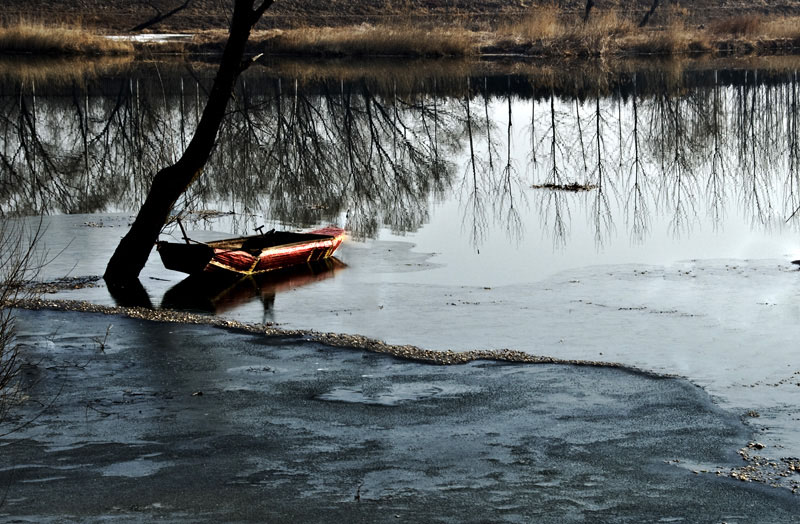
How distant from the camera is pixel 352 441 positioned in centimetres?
921

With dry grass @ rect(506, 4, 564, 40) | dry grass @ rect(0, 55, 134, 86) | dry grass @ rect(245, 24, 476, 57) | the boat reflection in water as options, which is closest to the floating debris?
the boat reflection in water

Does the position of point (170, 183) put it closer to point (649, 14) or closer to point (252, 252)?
point (252, 252)

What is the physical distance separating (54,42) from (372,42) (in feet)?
48.2

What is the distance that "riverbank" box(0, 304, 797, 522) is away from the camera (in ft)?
26.0

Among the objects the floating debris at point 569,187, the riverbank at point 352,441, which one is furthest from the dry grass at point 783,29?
the riverbank at point 352,441

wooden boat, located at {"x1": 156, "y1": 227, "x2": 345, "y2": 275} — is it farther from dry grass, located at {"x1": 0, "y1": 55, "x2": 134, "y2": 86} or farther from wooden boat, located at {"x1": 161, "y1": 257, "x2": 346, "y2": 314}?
dry grass, located at {"x1": 0, "y1": 55, "x2": 134, "y2": 86}

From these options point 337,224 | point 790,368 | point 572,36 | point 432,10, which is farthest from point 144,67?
point 790,368

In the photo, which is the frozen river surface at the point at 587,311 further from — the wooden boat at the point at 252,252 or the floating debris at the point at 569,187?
the floating debris at the point at 569,187

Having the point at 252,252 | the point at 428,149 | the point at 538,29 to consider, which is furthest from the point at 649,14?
the point at 252,252

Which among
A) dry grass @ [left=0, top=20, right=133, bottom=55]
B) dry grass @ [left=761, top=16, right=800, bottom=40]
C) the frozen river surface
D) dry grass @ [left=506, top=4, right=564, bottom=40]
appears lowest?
the frozen river surface

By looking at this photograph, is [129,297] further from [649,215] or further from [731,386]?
[649,215]

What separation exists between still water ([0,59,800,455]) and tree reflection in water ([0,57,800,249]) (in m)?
0.10

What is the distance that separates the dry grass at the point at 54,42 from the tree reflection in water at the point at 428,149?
10.6 metres

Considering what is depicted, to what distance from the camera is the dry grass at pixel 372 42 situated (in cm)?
5256
